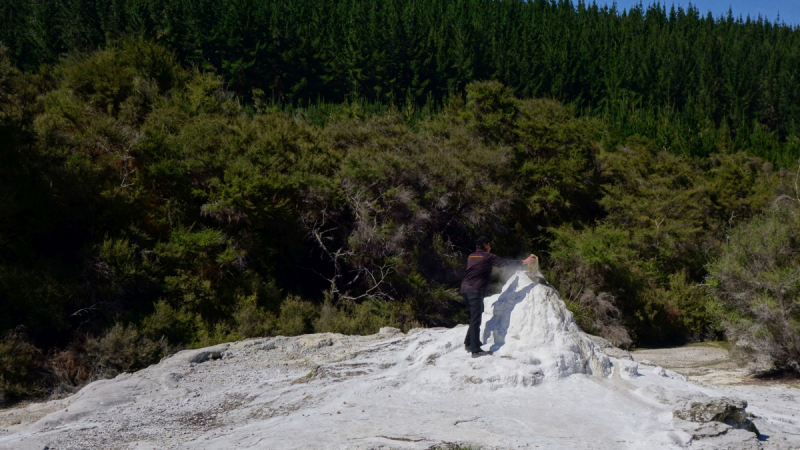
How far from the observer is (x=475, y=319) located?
980 centimetres

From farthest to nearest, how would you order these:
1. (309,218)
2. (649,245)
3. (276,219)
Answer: (649,245)
(309,218)
(276,219)

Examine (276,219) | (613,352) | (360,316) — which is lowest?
(360,316)

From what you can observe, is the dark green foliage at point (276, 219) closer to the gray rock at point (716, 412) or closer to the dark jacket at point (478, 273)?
the dark jacket at point (478, 273)

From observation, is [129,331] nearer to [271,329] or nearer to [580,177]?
[271,329]

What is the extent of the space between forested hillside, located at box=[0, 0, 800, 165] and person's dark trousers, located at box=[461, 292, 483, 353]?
105 ft

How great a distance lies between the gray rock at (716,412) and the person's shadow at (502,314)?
285cm

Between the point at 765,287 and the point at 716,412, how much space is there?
927cm

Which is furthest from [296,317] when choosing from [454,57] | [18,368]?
[454,57]

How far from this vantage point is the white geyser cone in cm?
949

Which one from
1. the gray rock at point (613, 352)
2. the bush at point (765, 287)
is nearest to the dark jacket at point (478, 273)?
the gray rock at point (613, 352)

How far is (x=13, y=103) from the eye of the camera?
17.0 m

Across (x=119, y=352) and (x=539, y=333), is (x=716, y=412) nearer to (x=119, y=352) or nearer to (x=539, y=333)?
(x=539, y=333)

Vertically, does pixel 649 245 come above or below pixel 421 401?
above

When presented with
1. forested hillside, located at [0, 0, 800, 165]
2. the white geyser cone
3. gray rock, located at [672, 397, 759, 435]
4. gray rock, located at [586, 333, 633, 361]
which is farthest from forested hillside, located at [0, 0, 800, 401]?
gray rock, located at [672, 397, 759, 435]
